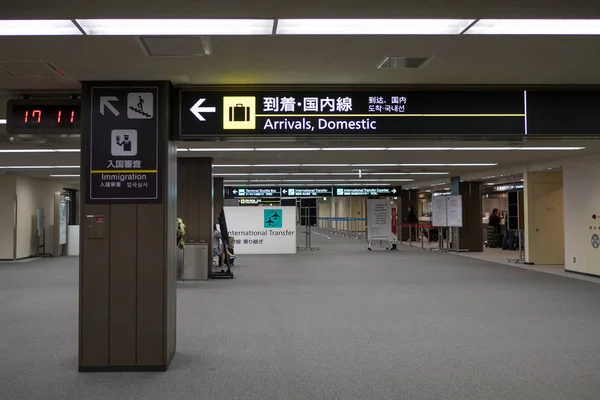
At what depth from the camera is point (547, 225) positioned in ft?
43.9

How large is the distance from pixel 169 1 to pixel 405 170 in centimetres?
1280

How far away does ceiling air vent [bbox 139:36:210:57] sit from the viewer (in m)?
3.44

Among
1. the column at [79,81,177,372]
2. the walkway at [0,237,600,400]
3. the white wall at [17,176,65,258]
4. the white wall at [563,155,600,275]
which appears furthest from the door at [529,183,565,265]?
the white wall at [17,176,65,258]

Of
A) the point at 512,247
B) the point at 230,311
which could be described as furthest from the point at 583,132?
the point at 512,247

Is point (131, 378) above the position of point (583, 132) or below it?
below

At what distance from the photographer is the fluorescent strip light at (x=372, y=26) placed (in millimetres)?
3166

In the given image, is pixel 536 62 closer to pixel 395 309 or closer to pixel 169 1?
pixel 169 1

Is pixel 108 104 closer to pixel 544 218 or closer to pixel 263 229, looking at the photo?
pixel 544 218

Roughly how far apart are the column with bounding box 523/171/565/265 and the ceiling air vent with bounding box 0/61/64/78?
12.2 meters

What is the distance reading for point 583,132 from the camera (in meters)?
4.29

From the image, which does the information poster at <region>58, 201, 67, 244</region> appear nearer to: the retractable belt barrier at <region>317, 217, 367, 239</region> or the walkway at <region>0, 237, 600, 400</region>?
the walkway at <region>0, 237, 600, 400</region>

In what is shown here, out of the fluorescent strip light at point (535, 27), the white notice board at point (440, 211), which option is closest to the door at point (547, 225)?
the white notice board at point (440, 211)

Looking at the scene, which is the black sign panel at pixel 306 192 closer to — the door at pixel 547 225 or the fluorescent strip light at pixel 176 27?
the door at pixel 547 225

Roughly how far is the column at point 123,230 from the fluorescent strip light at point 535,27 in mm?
2754
